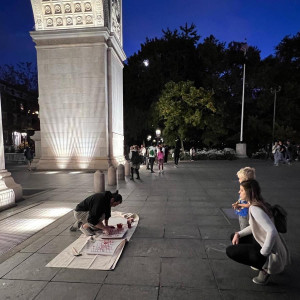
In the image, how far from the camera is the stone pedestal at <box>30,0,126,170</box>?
15250mm

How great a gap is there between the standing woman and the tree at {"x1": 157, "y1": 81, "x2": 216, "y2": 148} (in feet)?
74.4

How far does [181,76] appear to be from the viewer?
2994 cm

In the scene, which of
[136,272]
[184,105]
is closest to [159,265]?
[136,272]

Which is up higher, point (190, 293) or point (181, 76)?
point (181, 76)

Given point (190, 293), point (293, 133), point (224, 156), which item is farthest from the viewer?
point (293, 133)

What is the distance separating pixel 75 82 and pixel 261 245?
50.3 ft

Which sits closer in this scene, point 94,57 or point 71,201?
point 71,201

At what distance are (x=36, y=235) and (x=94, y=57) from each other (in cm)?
1315

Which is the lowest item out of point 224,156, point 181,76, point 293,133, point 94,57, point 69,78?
point 224,156

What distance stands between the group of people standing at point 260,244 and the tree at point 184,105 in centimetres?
2266

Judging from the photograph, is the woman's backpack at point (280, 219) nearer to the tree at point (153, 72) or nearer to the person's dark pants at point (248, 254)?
Answer: the person's dark pants at point (248, 254)

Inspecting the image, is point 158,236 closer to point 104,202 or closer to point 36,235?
point 104,202

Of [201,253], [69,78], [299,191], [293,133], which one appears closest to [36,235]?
[201,253]

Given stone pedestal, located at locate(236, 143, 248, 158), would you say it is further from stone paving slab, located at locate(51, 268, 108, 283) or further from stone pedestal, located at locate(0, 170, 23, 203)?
stone paving slab, located at locate(51, 268, 108, 283)
